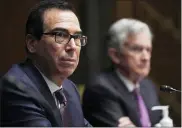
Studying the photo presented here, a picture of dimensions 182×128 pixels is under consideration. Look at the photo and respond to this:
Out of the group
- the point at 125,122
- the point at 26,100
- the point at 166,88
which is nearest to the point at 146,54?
the point at 166,88

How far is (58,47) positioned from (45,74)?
0.10 metres

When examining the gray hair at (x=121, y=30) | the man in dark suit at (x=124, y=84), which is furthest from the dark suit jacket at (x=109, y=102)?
the gray hair at (x=121, y=30)

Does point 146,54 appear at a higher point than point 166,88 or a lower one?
higher

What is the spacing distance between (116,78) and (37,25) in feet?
1.23

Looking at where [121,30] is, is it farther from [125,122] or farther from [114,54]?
[125,122]

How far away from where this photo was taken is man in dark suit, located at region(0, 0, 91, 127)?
1.41m

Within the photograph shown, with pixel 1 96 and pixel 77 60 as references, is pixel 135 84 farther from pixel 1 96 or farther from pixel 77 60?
pixel 1 96

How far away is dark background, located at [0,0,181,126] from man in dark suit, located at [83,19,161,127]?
3 centimetres

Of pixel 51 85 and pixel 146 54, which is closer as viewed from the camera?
pixel 51 85

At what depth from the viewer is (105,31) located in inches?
64.1

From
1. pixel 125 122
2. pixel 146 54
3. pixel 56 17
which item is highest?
pixel 56 17

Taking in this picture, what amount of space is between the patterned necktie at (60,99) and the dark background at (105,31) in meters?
0.08

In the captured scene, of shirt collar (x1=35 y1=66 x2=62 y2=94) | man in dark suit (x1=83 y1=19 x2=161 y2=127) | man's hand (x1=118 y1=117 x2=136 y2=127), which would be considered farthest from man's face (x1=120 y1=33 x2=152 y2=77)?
shirt collar (x1=35 y1=66 x2=62 y2=94)

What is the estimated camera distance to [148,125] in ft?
5.42
